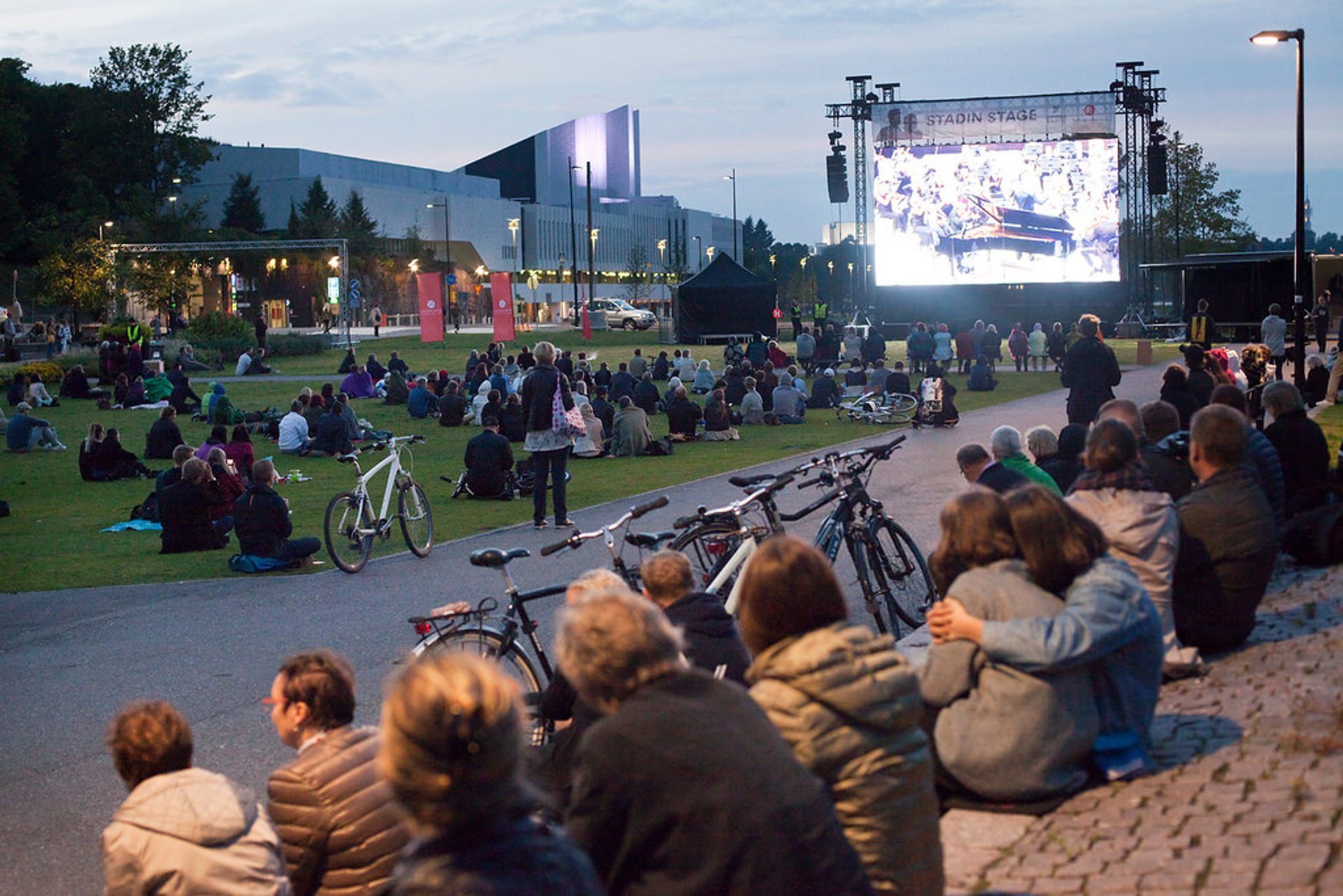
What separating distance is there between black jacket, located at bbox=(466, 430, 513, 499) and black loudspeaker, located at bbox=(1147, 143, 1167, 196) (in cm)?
4008

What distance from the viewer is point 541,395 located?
14.8m

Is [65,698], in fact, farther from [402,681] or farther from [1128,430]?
[402,681]

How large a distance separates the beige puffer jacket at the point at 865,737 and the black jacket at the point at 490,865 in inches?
53.8

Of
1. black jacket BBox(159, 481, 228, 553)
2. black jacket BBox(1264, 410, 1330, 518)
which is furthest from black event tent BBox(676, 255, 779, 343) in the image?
black jacket BBox(1264, 410, 1330, 518)

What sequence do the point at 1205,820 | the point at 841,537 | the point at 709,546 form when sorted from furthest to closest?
the point at 841,537 < the point at 709,546 < the point at 1205,820

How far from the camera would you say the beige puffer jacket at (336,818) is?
4152 mm

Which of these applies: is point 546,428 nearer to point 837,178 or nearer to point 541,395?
point 541,395

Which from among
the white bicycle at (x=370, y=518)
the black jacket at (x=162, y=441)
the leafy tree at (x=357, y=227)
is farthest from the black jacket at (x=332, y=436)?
the leafy tree at (x=357, y=227)

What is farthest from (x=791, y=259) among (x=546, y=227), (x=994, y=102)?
(x=994, y=102)

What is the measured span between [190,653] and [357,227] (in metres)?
84.0

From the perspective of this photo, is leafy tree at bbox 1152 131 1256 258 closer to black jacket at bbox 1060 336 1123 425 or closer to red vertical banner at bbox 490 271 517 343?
red vertical banner at bbox 490 271 517 343

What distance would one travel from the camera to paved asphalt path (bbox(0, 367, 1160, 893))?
6.81 meters

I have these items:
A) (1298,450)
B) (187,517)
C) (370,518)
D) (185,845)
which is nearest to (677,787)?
(185,845)

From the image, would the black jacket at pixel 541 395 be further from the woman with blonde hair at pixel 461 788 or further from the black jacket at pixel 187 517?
the woman with blonde hair at pixel 461 788
